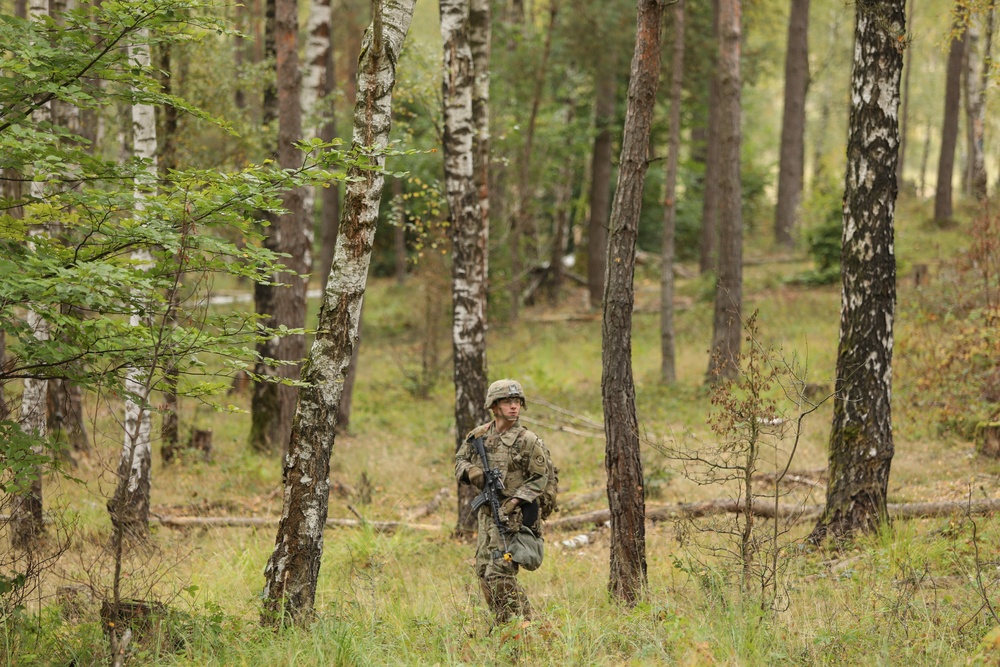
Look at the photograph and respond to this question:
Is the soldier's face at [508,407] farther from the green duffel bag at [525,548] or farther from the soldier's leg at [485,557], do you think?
the green duffel bag at [525,548]

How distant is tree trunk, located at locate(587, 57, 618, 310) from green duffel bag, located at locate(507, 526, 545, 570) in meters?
16.2

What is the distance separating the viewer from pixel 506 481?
6270 millimetres

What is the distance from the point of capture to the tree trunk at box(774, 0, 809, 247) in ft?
77.2

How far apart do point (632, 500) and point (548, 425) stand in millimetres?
7514

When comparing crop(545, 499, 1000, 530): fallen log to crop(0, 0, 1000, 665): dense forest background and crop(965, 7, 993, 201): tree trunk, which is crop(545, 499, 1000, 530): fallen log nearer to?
crop(0, 0, 1000, 665): dense forest background

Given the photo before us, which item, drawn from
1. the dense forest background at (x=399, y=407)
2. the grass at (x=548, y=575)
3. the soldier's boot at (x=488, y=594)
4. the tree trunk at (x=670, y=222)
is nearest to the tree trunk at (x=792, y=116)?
the dense forest background at (x=399, y=407)

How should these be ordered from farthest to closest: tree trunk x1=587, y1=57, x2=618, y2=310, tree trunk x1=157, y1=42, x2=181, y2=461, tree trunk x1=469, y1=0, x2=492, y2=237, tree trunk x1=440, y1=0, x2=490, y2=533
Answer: tree trunk x1=587, y1=57, x2=618, y2=310
tree trunk x1=157, y1=42, x2=181, y2=461
tree trunk x1=469, y1=0, x2=492, y2=237
tree trunk x1=440, y1=0, x2=490, y2=533

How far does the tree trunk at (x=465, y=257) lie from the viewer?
9164mm

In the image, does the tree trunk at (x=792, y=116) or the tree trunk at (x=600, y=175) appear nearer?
the tree trunk at (x=600, y=175)

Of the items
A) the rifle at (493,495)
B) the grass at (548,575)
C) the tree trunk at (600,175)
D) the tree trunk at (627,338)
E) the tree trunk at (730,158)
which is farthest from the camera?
the tree trunk at (600,175)

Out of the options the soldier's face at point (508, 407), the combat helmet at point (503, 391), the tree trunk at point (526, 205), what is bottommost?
the soldier's face at point (508, 407)

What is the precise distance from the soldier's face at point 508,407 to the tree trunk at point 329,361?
115 cm

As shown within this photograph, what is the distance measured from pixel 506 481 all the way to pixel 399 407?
1075 cm

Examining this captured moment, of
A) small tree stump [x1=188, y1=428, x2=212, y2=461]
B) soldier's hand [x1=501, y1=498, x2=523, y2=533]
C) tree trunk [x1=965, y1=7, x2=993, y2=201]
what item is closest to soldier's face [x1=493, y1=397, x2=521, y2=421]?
soldier's hand [x1=501, y1=498, x2=523, y2=533]
